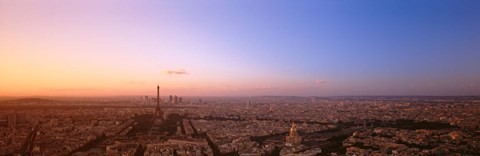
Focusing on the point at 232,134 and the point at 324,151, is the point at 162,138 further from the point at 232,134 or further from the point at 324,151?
the point at 324,151

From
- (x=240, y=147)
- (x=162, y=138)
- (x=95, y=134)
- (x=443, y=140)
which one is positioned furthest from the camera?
(x=95, y=134)

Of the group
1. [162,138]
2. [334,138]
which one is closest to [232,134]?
[162,138]

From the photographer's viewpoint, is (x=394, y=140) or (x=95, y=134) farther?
(x=95, y=134)

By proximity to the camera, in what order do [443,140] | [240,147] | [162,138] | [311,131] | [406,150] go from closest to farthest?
1. [406,150]
2. [240,147]
3. [443,140]
4. [162,138]
5. [311,131]

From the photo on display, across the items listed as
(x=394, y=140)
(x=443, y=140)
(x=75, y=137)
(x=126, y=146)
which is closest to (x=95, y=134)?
(x=75, y=137)

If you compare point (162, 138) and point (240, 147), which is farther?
point (162, 138)

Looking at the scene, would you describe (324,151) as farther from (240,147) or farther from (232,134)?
Answer: (232,134)

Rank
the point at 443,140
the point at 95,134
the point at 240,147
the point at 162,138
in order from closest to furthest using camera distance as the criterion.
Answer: the point at 240,147, the point at 443,140, the point at 162,138, the point at 95,134

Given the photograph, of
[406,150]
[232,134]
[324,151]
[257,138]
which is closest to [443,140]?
[406,150]

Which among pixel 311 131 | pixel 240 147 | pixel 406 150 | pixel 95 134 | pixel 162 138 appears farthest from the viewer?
pixel 311 131
